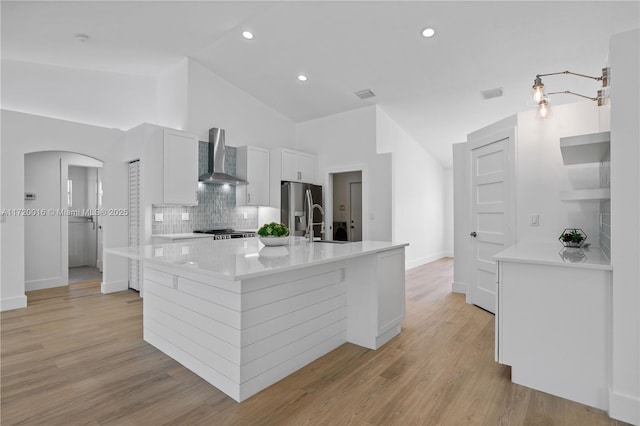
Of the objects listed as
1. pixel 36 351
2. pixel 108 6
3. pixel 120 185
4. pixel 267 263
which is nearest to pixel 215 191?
pixel 120 185

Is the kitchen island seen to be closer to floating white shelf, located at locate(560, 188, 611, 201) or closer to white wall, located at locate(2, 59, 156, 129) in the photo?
floating white shelf, located at locate(560, 188, 611, 201)

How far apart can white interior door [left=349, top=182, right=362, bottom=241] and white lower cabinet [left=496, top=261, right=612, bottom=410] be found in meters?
4.10

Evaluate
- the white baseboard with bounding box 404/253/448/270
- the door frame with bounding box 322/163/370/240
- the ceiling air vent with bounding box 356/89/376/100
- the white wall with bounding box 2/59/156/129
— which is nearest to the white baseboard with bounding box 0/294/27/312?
the white wall with bounding box 2/59/156/129

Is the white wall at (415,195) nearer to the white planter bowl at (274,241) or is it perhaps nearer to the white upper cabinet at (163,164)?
the white upper cabinet at (163,164)

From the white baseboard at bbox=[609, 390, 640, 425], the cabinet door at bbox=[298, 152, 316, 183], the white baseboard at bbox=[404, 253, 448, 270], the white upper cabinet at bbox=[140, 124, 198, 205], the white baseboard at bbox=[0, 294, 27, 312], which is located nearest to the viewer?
the white baseboard at bbox=[609, 390, 640, 425]

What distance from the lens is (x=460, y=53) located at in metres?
4.08

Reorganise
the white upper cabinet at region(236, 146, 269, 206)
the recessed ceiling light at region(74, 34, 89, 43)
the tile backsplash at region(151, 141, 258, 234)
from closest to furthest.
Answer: the recessed ceiling light at region(74, 34, 89, 43) → the tile backsplash at region(151, 141, 258, 234) → the white upper cabinet at region(236, 146, 269, 206)

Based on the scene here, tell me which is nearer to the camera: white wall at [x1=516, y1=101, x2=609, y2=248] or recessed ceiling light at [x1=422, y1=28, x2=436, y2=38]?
white wall at [x1=516, y1=101, x2=609, y2=248]

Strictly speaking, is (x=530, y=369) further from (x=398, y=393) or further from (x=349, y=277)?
(x=349, y=277)

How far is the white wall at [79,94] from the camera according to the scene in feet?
14.4

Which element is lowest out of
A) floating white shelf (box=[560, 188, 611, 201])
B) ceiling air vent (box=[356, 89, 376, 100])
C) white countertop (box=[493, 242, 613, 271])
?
white countertop (box=[493, 242, 613, 271])

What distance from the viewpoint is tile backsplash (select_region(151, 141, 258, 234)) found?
194 inches

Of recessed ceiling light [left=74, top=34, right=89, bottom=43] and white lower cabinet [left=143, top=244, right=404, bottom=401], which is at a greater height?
recessed ceiling light [left=74, top=34, right=89, bottom=43]

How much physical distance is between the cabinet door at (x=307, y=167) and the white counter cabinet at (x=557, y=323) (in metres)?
4.50
